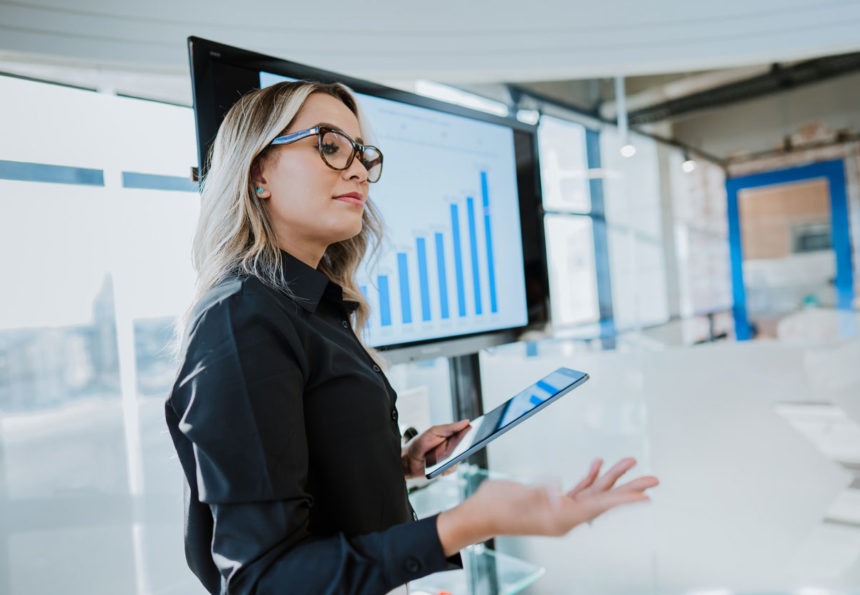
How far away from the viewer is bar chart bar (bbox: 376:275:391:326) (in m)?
1.64

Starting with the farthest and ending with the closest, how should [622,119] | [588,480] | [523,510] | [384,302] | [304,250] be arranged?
[622,119]
[384,302]
[304,250]
[588,480]
[523,510]

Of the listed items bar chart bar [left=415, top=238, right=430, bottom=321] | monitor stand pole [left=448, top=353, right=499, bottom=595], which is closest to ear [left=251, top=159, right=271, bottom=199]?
bar chart bar [left=415, top=238, right=430, bottom=321]

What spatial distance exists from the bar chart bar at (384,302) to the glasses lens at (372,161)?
55 cm

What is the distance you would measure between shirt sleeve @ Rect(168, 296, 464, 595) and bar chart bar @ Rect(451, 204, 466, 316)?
3.86 feet

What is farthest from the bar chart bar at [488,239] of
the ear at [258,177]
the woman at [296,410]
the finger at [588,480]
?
the finger at [588,480]

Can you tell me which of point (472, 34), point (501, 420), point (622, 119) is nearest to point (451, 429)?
point (501, 420)

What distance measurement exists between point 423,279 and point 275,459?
3.65 feet

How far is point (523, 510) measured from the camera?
0.65 meters

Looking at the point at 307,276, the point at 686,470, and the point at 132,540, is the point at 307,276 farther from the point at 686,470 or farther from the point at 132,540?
the point at 686,470

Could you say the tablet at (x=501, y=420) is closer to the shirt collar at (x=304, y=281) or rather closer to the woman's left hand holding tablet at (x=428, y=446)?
the woman's left hand holding tablet at (x=428, y=446)

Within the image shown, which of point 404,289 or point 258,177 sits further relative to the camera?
point 404,289

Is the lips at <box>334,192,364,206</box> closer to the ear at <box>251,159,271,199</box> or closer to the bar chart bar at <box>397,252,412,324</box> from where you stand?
the ear at <box>251,159,271,199</box>

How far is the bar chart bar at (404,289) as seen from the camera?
1694mm

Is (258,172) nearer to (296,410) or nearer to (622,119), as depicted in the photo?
(296,410)
